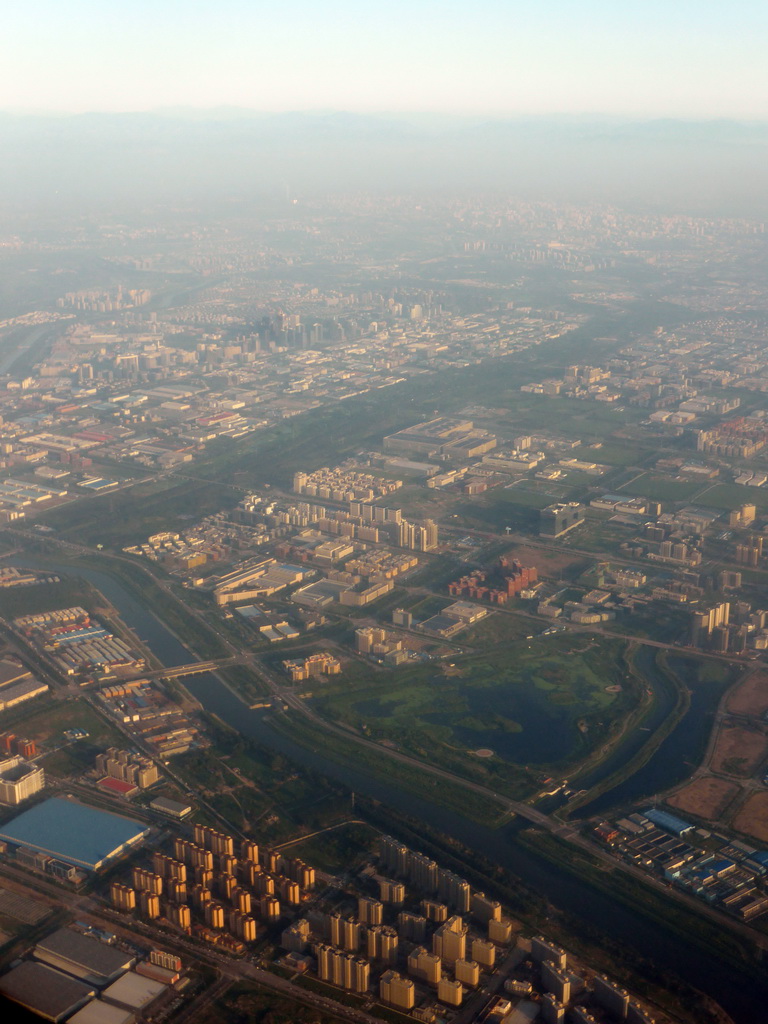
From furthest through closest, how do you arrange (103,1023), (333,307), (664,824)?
1. (333,307)
2. (664,824)
3. (103,1023)

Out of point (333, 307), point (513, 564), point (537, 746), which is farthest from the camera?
point (333, 307)

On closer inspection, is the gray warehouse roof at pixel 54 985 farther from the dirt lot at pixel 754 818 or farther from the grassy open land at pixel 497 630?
the grassy open land at pixel 497 630

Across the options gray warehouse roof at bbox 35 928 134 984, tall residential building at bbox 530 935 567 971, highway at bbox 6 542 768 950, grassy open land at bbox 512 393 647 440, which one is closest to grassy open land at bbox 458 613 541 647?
highway at bbox 6 542 768 950

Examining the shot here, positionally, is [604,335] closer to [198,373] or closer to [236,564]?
[198,373]

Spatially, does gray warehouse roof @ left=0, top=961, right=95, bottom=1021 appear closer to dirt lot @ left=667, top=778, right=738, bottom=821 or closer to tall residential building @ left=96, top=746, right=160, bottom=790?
tall residential building @ left=96, top=746, right=160, bottom=790

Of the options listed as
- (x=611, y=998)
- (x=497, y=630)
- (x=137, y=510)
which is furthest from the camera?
(x=137, y=510)

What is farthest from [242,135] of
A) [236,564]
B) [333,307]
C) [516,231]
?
[236,564]

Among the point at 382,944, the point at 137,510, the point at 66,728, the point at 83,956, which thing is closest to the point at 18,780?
the point at 66,728

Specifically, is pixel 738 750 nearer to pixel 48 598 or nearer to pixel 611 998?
pixel 611 998
